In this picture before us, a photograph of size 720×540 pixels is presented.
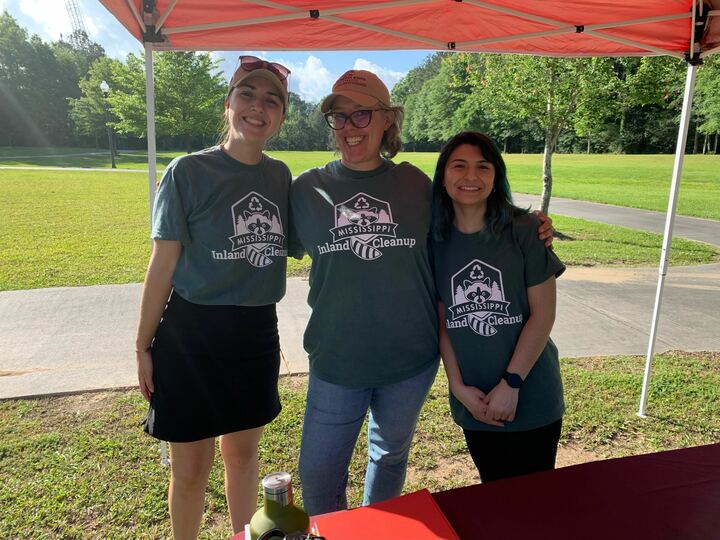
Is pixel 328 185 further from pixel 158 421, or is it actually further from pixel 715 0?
pixel 715 0

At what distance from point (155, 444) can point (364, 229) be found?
7.91ft

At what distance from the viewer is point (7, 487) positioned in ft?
9.32

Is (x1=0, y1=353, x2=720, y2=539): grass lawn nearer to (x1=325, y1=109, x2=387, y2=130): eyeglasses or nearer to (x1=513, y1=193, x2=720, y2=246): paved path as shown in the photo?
(x1=325, y1=109, x2=387, y2=130): eyeglasses

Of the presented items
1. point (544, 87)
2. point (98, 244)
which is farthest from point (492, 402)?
point (544, 87)

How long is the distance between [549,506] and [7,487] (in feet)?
9.94

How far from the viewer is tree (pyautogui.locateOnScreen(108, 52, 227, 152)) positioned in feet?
119

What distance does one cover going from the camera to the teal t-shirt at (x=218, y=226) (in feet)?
6.12

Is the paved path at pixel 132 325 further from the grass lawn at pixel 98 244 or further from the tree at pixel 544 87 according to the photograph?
the tree at pixel 544 87

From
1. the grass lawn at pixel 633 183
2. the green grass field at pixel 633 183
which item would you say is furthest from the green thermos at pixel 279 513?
the grass lawn at pixel 633 183

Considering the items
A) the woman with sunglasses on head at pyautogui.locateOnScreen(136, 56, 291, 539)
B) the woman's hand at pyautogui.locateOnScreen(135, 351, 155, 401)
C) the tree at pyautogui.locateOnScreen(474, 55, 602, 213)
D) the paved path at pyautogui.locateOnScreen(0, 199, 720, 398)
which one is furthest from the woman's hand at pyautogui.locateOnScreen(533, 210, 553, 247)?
the tree at pyautogui.locateOnScreen(474, 55, 602, 213)

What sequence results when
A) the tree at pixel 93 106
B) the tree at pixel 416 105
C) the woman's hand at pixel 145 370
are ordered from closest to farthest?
the woman's hand at pixel 145 370 → the tree at pixel 93 106 → the tree at pixel 416 105

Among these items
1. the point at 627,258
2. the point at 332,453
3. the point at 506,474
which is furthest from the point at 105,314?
the point at 627,258

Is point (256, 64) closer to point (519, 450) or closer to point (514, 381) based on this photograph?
point (514, 381)

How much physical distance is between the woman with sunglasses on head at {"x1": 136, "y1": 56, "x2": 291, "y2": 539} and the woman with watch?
719 mm
